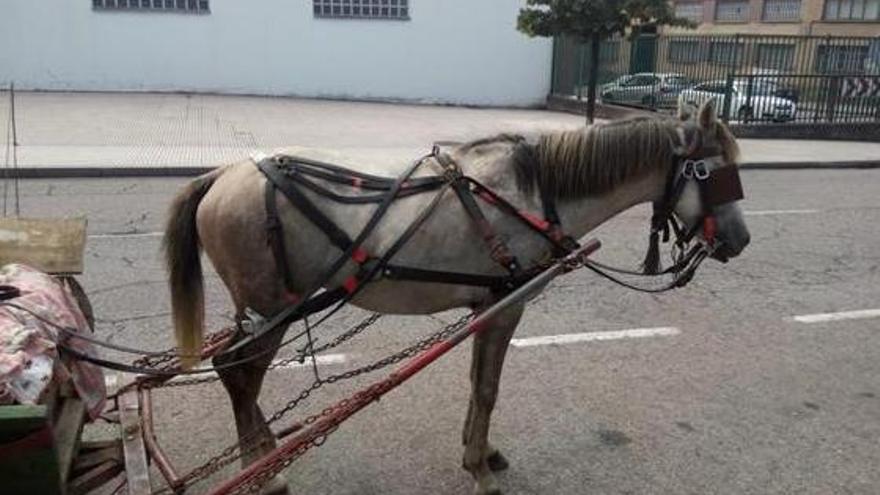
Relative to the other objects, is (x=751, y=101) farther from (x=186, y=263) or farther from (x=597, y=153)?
(x=186, y=263)

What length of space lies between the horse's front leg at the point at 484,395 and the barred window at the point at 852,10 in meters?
49.3

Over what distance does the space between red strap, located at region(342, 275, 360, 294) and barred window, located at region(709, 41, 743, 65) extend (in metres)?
17.6

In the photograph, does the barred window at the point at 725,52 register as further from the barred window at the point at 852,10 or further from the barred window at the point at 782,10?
the barred window at the point at 782,10

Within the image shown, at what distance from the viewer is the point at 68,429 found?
2908mm

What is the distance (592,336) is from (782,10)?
52.3 metres

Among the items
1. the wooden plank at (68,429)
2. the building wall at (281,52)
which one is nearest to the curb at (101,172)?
the wooden plank at (68,429)

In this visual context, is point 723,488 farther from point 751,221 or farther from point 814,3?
point 814,3

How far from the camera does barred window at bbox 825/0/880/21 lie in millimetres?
44219

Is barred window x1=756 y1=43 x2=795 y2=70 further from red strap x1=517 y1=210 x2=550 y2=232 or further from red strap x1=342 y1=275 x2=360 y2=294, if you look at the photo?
red strap x1=342 y1=275 x2=360 y2=294

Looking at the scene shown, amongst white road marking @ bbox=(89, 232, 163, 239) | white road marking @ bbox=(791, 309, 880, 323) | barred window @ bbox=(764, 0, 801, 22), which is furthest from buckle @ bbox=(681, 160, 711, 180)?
barred window @ bbox=(764, 0, 801, 22)

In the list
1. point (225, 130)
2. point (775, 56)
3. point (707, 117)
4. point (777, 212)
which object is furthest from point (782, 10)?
point (707, 117)

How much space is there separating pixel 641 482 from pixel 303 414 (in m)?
1.83

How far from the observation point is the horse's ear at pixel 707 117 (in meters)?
3.40

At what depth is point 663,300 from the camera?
6316mm
